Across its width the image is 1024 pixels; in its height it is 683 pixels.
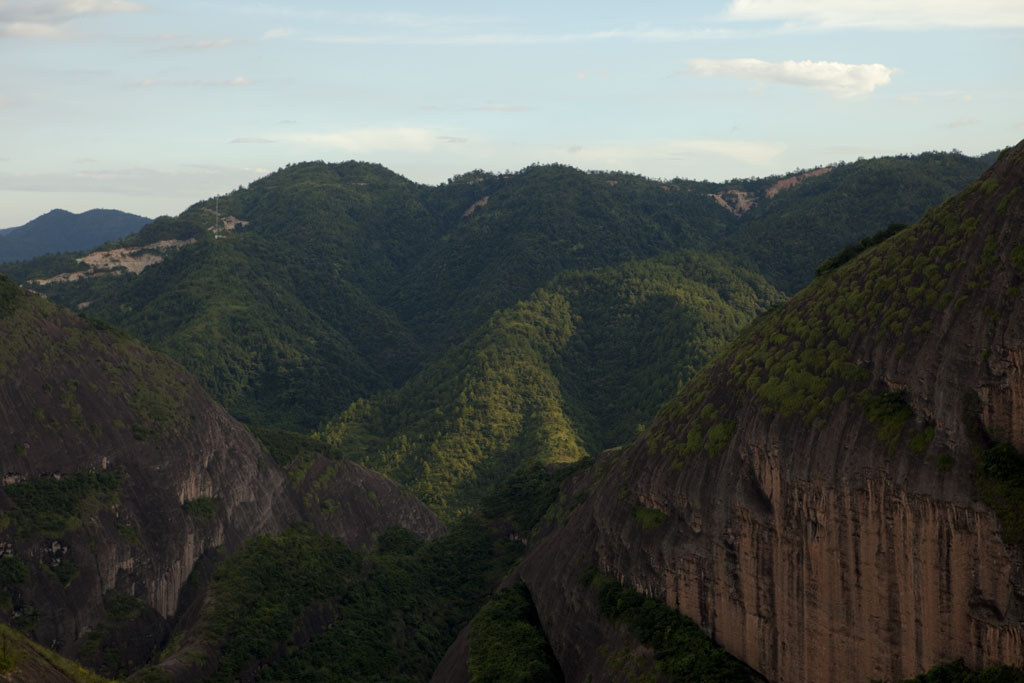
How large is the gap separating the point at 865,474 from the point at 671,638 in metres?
13.6

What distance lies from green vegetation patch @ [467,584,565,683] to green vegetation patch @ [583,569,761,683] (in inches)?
242

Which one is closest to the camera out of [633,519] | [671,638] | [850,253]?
[671,638]

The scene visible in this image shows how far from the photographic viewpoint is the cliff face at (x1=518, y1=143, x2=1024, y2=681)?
123 feet

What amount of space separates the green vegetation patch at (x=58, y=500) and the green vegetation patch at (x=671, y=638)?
194ft

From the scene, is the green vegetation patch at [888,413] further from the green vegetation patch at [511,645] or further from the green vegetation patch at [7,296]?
the green vegetation patch at [7,296]

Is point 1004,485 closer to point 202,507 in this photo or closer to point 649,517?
point 649,517

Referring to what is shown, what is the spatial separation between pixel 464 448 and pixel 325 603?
7902 cm

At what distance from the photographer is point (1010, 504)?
35906mm

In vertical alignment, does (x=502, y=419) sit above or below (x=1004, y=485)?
below

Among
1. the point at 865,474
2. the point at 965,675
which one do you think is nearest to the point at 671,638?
the point at 865,474

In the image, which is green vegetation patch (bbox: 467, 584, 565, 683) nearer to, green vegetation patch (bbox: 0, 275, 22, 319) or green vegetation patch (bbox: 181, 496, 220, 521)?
green vegetation patch (bbox: 181, 496, 220, 521)

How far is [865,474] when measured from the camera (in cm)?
4072

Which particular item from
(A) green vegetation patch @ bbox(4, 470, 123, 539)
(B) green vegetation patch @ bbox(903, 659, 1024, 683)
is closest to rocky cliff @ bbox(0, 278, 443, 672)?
(A) green vegetation patch @ bbox(4, 470, 123, 539)

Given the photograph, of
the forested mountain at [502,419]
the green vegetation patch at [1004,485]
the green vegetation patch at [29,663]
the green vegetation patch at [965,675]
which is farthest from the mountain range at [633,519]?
the forested mountain at [502,419]
